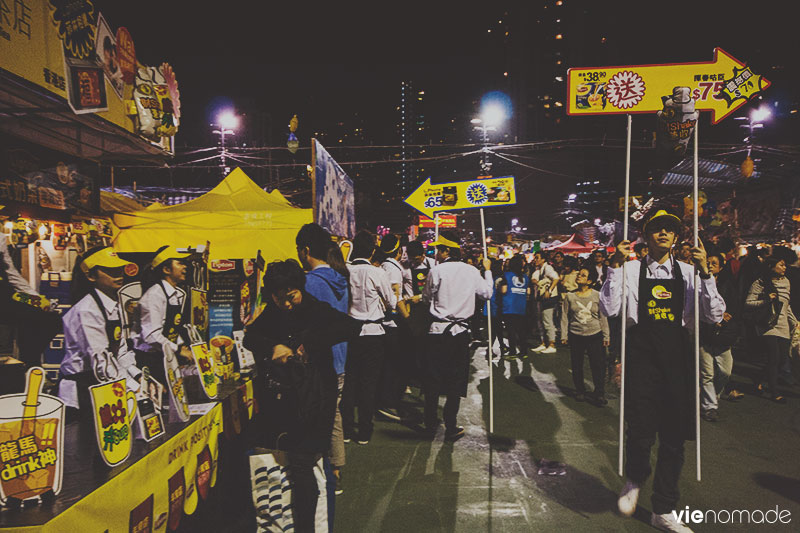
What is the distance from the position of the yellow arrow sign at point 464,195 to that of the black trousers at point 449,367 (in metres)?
2.99

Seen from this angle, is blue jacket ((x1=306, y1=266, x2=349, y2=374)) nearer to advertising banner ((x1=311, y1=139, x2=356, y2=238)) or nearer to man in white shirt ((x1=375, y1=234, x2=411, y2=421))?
man in white shirt ((x1=375, y1=234, x2=411, y2=421))

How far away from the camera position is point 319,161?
679cm

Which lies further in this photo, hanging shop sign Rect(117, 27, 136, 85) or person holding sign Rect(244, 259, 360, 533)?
hanging shop sign Rect(117, 27, 136, 85)

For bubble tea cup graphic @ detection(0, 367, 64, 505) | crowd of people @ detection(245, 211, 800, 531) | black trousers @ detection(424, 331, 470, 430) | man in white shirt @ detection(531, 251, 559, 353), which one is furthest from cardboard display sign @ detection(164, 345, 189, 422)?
man in white shirt @ detection(531, 251, 559, 353)

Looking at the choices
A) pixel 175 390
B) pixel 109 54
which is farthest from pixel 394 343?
pixel 109 54

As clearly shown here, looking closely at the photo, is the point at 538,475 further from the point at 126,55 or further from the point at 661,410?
the point at 126,55

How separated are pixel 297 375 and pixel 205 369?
1108 mm

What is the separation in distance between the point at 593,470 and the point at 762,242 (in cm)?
1635

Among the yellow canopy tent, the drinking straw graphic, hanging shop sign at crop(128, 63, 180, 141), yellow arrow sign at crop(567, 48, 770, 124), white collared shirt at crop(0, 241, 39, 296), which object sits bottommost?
the drinking straw graphic

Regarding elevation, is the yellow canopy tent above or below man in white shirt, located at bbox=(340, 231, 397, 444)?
above

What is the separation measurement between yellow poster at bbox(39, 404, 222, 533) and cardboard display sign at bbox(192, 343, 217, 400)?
144 mm

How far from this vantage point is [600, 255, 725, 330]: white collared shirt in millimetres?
3664

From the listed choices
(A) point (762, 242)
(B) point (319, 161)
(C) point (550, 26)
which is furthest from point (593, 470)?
(C) point (550, 26)

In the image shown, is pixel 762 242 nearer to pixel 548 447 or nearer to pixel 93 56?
pixel 548 447
